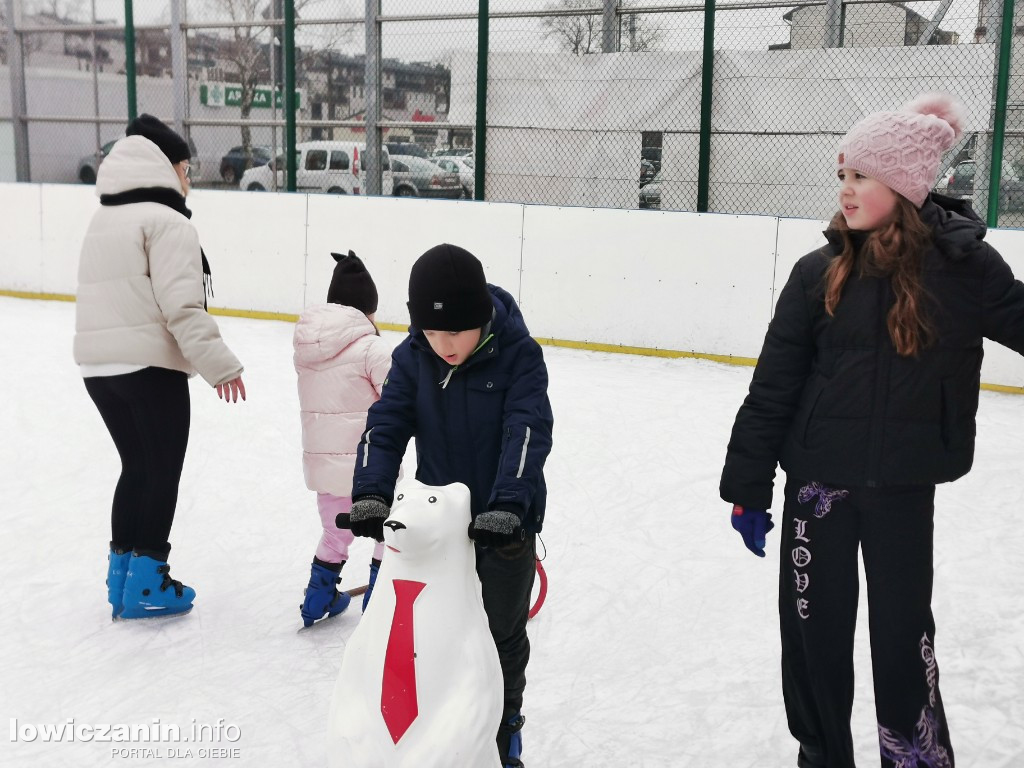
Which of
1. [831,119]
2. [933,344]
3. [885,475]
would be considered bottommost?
[885,475]

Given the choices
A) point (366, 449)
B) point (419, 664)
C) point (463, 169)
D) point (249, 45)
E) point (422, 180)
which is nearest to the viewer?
point (419, 664)

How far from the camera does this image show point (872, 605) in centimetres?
197

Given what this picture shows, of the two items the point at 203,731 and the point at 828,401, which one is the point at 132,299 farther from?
the point at 828,401

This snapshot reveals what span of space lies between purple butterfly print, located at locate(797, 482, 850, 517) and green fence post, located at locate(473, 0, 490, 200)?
6.64m

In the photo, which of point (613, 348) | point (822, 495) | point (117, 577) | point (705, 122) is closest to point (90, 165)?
point (613, 348)

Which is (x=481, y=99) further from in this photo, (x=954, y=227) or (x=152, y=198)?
(x=954, y=227)

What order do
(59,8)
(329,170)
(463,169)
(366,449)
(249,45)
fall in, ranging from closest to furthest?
(366,449)
(463,169)
(329,170)
(249,45)
(59,8)

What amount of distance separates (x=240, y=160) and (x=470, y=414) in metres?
7.92

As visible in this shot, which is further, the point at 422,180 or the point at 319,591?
the point at 422,180

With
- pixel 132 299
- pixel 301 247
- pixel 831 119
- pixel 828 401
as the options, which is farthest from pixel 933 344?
pixel 301 247

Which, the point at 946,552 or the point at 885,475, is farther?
the point at 946,552

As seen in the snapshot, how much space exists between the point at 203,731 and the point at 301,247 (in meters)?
6.41

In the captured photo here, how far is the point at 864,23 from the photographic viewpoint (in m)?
7.34

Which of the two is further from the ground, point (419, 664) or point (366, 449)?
point (366, 449)
